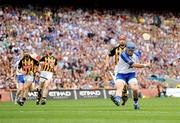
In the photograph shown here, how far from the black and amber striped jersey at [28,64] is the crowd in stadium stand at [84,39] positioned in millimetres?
7999

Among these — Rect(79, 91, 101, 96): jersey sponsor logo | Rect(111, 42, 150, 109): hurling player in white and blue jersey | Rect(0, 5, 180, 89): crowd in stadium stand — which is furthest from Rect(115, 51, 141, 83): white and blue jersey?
Rect(79, 91, 101, 96): jersey sponsor logo

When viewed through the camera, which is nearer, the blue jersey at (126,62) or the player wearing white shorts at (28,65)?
the blue jersey at (126,62)

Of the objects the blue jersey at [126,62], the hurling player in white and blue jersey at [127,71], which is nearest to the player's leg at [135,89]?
the hurling player in white and blue jersey at [127,71]

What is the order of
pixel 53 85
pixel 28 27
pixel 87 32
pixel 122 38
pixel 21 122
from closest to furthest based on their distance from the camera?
1. pixel 21 122
2. pixel 122 38
3. pixel 53 85
4. pixel 28 27
5. pixel 87 32

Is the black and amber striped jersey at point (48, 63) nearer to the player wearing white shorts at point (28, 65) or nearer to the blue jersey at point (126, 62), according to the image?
the player wearing white shorts at point (28, 65)

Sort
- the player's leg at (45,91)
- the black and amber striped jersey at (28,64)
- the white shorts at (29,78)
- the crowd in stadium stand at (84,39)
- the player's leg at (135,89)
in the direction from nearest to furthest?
1. the player's leg at (135,89)
2. the player's leg at (45,91)
3. the black and amber striped jersey at (28,64)
4. the white shorts at (29,78)
5. the crowd in stadium stand at (84,39)

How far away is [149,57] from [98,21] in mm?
4819

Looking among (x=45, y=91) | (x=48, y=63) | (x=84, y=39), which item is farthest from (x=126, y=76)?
(x=84, y=39)

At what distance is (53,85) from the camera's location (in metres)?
41.8

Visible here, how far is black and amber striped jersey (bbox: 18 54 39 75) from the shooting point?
30.1 metres

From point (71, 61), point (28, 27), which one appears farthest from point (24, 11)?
point (71, 61)

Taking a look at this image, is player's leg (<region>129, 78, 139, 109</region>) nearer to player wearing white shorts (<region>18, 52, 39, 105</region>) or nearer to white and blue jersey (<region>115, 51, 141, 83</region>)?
white and blue jersey (<region>115, 51, 141, 83</region>)

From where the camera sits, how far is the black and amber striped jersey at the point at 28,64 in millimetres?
30094

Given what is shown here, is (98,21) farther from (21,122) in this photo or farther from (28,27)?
(21,122)
